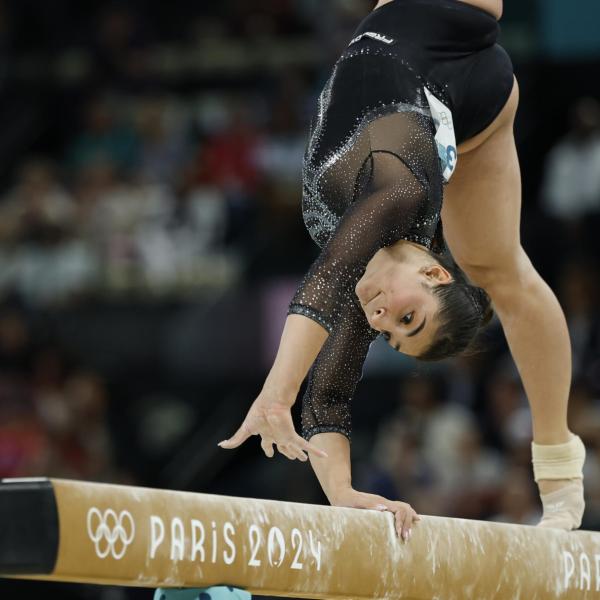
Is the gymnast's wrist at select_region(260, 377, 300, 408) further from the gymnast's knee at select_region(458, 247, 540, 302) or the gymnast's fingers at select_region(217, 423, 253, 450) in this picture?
the gymnast's knee at select_region(458, 247, 540, 302)

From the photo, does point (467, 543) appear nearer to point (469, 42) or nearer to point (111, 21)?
point (469, 42)

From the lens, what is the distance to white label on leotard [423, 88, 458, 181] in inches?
135

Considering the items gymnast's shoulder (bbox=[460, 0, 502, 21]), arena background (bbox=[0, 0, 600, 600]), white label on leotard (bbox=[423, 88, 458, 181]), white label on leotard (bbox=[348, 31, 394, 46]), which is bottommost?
arena background (bbox=[0, 0, 600, 600])

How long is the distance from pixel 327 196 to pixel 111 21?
8.81 metres

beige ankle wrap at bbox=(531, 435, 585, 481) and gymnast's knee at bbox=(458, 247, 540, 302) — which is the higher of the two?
gymnast's knee at bbox=(458, 247, 540, 302)

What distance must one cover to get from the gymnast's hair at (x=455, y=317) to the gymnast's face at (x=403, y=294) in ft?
0.07

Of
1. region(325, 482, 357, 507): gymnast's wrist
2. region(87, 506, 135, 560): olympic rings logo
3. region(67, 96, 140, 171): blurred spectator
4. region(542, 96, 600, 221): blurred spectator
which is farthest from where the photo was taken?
region(67, 96, 140, 171): blurred spectator

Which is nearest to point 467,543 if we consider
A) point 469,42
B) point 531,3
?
point 469,42

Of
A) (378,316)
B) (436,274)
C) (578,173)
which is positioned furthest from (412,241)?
(578,173)

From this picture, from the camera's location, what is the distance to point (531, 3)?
959 cm

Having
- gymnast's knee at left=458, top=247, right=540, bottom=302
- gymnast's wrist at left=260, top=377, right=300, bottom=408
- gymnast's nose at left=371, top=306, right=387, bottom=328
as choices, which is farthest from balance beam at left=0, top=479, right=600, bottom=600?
gymnast's knee at left=458, top=247, right=540, bottom=302

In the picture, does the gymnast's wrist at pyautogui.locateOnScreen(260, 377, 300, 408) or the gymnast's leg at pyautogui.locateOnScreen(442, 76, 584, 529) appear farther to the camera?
the gymnast's leg at pyautogui.locateOnScreen(442, 76, 584, 529)

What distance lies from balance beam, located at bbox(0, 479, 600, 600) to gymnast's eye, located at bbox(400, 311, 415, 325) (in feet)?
1.56

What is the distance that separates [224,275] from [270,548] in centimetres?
660
